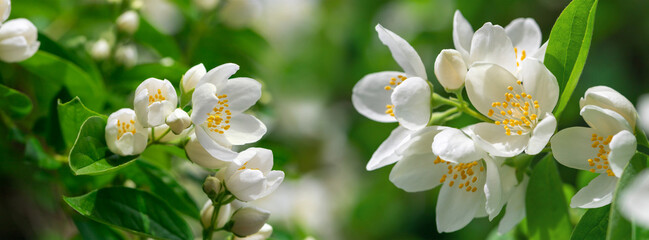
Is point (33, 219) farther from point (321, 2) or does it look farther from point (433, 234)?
point (321, 2)

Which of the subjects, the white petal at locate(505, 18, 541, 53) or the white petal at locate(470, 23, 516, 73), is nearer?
the white petal at locate(470, 23, 516, 73)

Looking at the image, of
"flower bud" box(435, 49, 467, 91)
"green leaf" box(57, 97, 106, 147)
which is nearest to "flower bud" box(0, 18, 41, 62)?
"green leaf" box(57, 97, 106, 147)

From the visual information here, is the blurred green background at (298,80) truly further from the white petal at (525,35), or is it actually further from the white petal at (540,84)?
the white petal at (540,84)

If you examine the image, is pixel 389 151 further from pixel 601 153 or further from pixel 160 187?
pixel 160 187

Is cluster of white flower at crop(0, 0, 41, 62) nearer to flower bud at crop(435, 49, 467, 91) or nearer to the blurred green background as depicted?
the blurred green background

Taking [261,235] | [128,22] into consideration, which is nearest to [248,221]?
[261,235]

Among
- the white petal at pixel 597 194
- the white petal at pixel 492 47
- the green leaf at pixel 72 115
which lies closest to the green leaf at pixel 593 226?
the white petal at pixel 597 194

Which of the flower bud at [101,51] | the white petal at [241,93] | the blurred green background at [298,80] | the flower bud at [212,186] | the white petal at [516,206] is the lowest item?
the blurred green background at [298,80]
